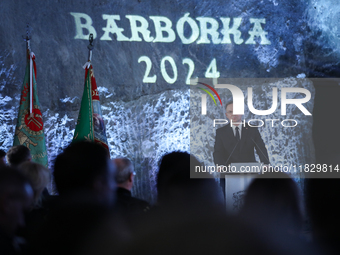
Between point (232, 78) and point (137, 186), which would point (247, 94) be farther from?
point (137, 186)

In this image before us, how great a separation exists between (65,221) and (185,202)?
0.39 meters

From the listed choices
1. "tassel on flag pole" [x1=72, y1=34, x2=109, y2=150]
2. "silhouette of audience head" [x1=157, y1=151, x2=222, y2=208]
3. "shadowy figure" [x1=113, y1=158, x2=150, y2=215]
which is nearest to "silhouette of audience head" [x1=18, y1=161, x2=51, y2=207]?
"shadowy figure" [x1=113, y1=158, x2=150, y2=215]

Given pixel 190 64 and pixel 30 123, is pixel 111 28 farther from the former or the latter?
pixel 30 123

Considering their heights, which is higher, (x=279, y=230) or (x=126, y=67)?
(x=126, y=67)

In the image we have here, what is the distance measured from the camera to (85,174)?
4.49 feet

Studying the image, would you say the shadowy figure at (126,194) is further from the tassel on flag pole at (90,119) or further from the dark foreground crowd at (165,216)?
the tassel on flag pole at (90,119)

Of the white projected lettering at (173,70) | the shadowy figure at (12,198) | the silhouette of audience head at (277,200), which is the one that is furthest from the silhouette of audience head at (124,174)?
the white projected lettering at (173,70)

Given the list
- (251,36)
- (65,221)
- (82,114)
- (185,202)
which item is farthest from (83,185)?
(251,36)

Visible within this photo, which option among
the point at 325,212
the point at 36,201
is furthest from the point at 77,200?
the point at 325,212

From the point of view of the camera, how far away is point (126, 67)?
15.1ft

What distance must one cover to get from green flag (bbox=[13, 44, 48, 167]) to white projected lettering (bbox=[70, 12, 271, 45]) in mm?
925

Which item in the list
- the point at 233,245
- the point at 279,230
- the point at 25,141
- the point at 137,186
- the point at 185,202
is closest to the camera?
the point at 233,245

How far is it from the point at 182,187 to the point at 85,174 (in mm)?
343

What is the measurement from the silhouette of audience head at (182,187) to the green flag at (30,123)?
2633mm
